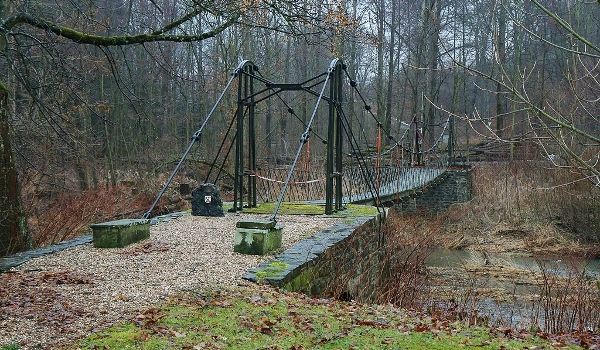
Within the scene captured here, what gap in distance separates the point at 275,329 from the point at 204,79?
53.1 feet

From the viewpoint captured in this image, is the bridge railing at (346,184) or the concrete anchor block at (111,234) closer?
the concrete anchor block at (111,234)

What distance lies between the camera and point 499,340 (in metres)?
4.81

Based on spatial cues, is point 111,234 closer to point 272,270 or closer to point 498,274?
point 272,270

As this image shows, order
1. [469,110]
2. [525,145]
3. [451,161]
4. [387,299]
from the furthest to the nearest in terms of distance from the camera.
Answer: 1. [469,110]
2. [451,161]
3. [525,145]
4. [387,299]

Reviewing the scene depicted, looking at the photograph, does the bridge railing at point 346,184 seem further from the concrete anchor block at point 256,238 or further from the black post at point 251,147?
the concrete anchor block at point 256,238

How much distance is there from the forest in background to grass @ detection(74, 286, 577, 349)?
1611 mm

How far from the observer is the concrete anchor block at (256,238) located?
281 inches

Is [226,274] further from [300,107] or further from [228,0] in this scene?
[300,107]

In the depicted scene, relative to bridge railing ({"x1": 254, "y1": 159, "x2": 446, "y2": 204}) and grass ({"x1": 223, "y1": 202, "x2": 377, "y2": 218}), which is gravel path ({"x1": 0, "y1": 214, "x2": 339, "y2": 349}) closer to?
grass ({"x1": 223, "y1": 202, "x2": 377, "y2": 218})

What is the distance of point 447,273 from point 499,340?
9873mm

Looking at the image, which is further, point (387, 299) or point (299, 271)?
point (387, 299)

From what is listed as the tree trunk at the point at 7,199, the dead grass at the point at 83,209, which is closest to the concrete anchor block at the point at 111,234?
the tree trunk at the point at 7,199

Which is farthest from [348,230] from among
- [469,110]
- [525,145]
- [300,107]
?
[469,110]

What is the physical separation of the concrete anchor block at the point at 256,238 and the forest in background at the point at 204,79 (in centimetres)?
200
